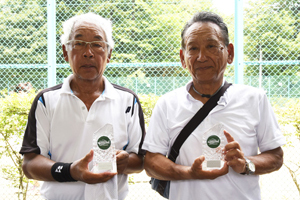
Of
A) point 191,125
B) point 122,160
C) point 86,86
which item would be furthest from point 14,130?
point 191,125

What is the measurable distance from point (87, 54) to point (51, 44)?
8.94 ft

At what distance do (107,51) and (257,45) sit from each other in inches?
170

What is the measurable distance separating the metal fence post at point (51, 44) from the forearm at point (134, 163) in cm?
274

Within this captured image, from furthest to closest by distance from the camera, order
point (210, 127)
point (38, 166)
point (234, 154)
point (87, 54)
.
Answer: point (87, 54)
point (38, 166)
point (210, 127)
point (234, 154)

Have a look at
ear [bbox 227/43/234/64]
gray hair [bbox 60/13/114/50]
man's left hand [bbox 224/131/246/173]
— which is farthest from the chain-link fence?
man's left hand [bbox 224/131/246/173]

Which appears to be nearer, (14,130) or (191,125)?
(191,125)

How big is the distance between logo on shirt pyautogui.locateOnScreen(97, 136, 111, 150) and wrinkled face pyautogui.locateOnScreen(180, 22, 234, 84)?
70 cm

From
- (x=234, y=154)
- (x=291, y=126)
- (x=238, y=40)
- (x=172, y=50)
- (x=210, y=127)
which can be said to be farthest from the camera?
(x=172, y=50)

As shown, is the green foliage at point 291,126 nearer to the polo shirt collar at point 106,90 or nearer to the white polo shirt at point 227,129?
the white polo shirt at point 227,129

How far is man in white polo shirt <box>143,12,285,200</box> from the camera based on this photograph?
1.98 metres

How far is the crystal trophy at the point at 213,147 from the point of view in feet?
6.15

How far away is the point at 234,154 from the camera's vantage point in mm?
1851

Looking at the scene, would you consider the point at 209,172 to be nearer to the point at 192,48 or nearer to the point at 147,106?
the point at 192,48

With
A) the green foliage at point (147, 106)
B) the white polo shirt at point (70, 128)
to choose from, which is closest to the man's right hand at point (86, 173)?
the white polo shirt at point (70, 128)
